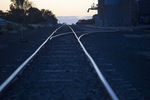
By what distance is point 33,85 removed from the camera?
29.4 feet

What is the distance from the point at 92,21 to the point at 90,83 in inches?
5598

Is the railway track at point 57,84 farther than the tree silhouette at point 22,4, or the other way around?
the tree silhouette at point 22,4

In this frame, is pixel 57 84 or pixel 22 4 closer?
pixel 57 84

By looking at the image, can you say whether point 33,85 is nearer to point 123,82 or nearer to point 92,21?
point 123,82

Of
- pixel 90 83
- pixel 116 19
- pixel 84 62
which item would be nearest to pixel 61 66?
pixel 84 62

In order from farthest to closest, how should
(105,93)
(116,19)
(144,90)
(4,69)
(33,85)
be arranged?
(116,19) → (4,69) → (33,85) → (144,90) → (105,93)

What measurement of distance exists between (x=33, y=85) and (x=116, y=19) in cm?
9536

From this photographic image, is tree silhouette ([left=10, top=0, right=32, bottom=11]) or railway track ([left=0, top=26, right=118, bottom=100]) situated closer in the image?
railway track ([left=0, top=26, right=118, bottom=100])

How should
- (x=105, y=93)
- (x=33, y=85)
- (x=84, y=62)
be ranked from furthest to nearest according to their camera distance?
(x=84, y=62) → (x=33, y=85) → (x=105, y=93)

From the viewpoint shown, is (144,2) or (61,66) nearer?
(61,66)

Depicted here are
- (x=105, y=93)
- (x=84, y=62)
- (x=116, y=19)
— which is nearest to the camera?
(x=105, y=93)

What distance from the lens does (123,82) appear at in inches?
367

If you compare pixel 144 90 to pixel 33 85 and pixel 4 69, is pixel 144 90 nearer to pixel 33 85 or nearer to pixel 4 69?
pixel 33 85

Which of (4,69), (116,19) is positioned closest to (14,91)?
(4,69)
